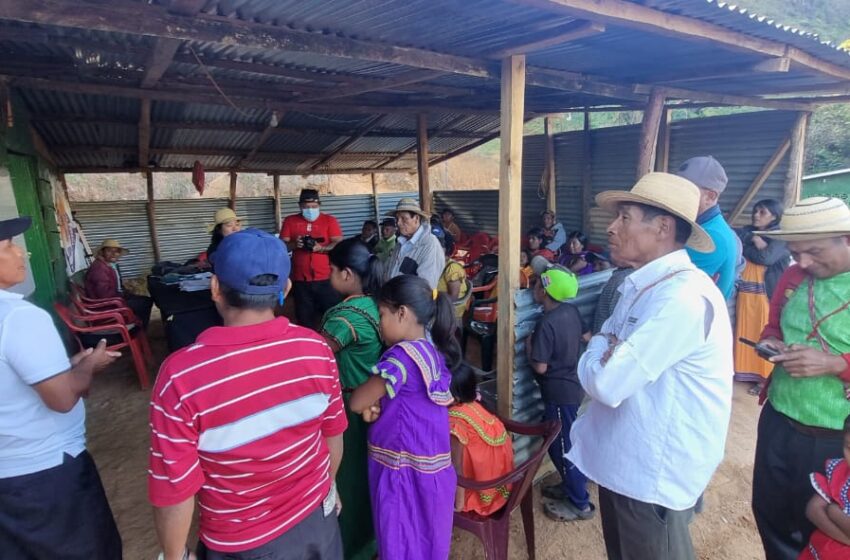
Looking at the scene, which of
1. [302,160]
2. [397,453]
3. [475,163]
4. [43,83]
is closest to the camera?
[397,453]

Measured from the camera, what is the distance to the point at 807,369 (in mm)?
1752

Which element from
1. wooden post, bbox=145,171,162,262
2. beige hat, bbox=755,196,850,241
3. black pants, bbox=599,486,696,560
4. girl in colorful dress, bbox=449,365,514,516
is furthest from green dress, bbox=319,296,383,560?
wooden post, bbox=145,171,162,262

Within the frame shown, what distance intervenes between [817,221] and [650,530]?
1294 mm

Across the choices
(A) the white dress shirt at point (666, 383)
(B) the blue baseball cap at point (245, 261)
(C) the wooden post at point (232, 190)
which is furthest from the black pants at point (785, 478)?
(C) the wooden post at point (232, 190)

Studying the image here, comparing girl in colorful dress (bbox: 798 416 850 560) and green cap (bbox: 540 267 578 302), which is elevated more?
green cap (bbox: 540 267 578 302)

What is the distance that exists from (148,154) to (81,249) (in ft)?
7.80

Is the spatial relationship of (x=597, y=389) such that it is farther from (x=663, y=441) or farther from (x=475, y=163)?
(x=475, y=163)

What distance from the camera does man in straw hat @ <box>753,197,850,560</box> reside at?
1.77 m

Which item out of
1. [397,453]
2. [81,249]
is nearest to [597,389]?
[397,453]

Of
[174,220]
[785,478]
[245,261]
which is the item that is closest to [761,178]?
[785,478]

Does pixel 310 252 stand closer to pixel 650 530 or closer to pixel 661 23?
pixel 661 23

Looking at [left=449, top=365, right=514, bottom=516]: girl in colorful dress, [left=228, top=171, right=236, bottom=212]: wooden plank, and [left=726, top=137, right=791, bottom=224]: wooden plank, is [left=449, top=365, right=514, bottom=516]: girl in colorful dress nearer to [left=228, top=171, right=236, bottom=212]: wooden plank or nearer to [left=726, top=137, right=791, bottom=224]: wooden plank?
[left=726, top=137, right=791, bottom=224]: wooden plank

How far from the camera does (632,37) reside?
294 cm

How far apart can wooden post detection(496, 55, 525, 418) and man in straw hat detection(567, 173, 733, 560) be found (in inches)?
43.6
